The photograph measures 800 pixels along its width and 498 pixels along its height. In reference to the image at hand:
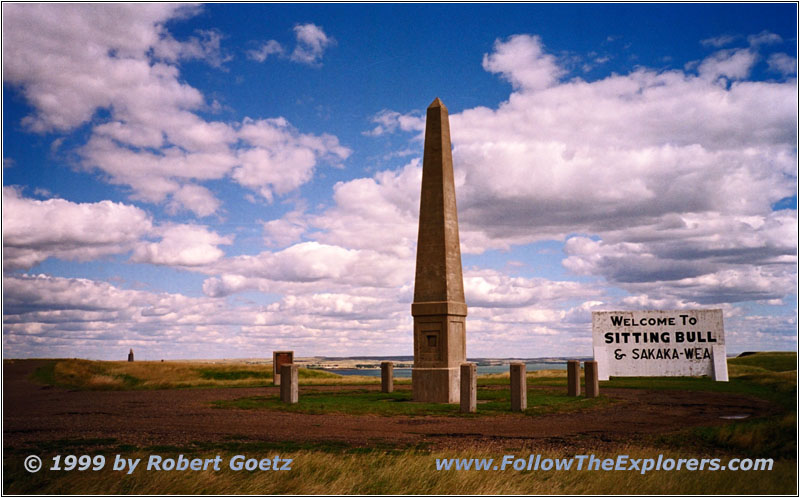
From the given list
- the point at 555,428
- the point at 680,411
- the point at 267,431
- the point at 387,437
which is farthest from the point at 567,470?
the point at 680,411

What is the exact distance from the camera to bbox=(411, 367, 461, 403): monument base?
21531 mm

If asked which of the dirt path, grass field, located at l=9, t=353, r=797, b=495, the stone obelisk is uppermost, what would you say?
the stone obelisk

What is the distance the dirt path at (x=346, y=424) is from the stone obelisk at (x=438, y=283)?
479 cm

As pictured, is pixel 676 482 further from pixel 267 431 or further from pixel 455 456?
pixel 267 431

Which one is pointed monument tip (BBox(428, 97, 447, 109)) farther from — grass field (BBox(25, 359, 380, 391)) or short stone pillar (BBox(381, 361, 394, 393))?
grass field (BBox(25, 359, 380, 391))

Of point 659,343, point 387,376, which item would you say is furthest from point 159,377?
point 659,343

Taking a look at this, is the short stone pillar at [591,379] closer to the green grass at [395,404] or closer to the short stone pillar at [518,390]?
the green grass at [395,404]

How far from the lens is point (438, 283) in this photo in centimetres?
2222

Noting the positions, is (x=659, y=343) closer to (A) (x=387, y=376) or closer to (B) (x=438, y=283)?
(A) (x=387, y=376)

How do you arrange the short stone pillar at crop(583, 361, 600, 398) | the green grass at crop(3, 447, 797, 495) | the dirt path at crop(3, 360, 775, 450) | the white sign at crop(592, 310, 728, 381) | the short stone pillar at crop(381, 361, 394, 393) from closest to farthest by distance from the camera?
the green grass at crop(3, 447, 797, 495) < the dirt path at crop(3, 360, 775, 450) < the short stone pillar at crop(583, 361, 600, 398) < the short stone pillar at crop(381, 361, 394, 393) < the white sign at crop(592, 310, 728, 381)

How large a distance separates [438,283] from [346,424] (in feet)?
26.3

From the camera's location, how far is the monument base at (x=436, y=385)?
70.6ft

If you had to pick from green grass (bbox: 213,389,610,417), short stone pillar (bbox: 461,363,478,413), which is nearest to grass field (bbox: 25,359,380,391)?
green grass (bbox: 213,389,610,417)

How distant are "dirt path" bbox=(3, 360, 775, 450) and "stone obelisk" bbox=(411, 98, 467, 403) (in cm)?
479
